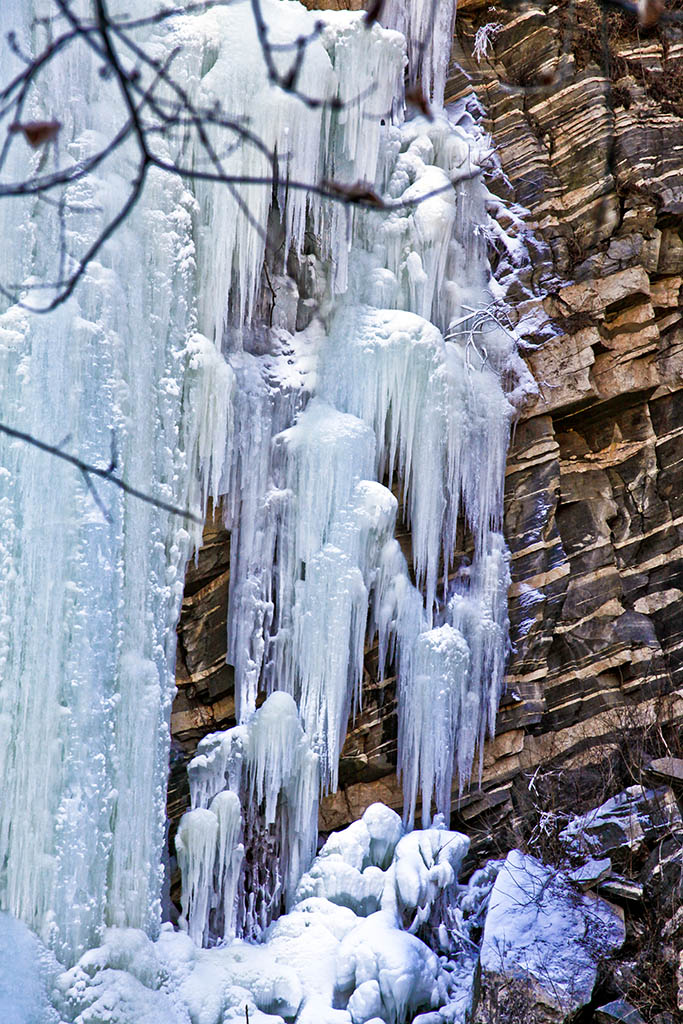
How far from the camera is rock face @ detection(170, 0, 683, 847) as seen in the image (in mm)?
8867

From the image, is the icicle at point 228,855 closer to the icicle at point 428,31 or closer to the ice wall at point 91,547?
the ice wall at point 91,547

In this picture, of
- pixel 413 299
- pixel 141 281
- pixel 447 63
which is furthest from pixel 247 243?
pixel 447 63

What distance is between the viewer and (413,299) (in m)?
8.23

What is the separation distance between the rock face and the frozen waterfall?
37 cm

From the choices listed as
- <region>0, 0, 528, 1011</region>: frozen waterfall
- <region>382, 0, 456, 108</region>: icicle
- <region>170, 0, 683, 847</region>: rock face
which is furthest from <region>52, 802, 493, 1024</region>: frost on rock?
<region>382, 0, 456, 108</region>: icicle

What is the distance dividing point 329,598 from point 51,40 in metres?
3.63

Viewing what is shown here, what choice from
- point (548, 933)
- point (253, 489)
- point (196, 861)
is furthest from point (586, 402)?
point (196, 861)

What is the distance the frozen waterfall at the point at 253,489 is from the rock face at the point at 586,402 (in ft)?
1.23

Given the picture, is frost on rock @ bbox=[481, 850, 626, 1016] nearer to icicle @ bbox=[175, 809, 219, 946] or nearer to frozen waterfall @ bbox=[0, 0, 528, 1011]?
frozen waterfall @ bbox=[0, 0, 528, 1011]

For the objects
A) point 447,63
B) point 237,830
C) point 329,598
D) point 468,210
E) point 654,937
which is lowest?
point 654,937

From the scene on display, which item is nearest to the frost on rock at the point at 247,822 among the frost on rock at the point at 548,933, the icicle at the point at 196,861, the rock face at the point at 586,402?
the icicle at the point at 196,861

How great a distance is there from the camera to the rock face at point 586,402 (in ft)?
29.1

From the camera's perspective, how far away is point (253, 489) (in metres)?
7.54

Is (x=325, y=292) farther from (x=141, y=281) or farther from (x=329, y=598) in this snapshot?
(x=329, y=598)
